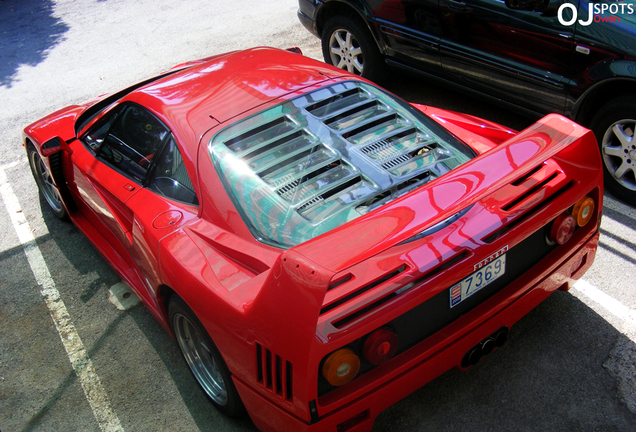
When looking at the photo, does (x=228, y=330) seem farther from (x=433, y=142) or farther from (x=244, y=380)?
(x=433, y=142)

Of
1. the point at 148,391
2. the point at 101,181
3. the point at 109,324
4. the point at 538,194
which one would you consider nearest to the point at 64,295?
the point at 109,324

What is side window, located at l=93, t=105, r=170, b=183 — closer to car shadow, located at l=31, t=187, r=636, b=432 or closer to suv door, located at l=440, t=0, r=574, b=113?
car shadow, located at l=31, t=187, r=636, b=432

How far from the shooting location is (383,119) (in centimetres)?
283

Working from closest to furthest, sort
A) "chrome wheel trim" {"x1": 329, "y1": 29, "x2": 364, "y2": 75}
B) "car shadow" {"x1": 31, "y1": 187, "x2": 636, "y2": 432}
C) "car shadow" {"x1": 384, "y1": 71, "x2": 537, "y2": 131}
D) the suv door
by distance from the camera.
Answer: "car shadow" {"x1": 31, "y1": 187, "x2": 636, "y2": 432}
the suv door
"car shadow" {"x1": 384, "y1": 71, "x2": 537, "y2": 131}
"chrome wheel trim" {"x1": 329, "y1": 29, "x2": 364, "y2": 75}

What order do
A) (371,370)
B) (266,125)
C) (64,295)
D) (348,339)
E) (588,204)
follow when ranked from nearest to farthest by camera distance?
(348,339) < (371,370) < (588,204) < (266,125) < (64,295)

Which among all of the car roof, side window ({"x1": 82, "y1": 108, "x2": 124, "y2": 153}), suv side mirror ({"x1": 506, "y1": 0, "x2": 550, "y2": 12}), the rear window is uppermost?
suv side mirror ({"x1": 506, "y1": 0, "x2": 550, "y2": 12})

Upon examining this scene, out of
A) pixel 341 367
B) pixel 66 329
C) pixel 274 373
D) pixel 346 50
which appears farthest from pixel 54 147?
pixel 346 50

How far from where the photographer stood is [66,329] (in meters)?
3.33

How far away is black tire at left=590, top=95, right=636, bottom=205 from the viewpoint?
11.3 ft

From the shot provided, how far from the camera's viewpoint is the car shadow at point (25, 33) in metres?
7.94

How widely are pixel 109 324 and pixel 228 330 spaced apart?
1556mm

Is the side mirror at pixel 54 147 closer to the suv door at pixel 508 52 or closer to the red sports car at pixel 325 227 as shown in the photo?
the red sports car at pixel 325 227

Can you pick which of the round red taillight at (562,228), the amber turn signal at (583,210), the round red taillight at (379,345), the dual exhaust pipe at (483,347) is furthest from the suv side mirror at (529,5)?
the round red taillight at (379,345)

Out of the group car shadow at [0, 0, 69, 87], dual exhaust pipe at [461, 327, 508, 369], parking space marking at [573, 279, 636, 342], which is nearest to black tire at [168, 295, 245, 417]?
dual exhaust pipe at [461, 327, 508, 369]
